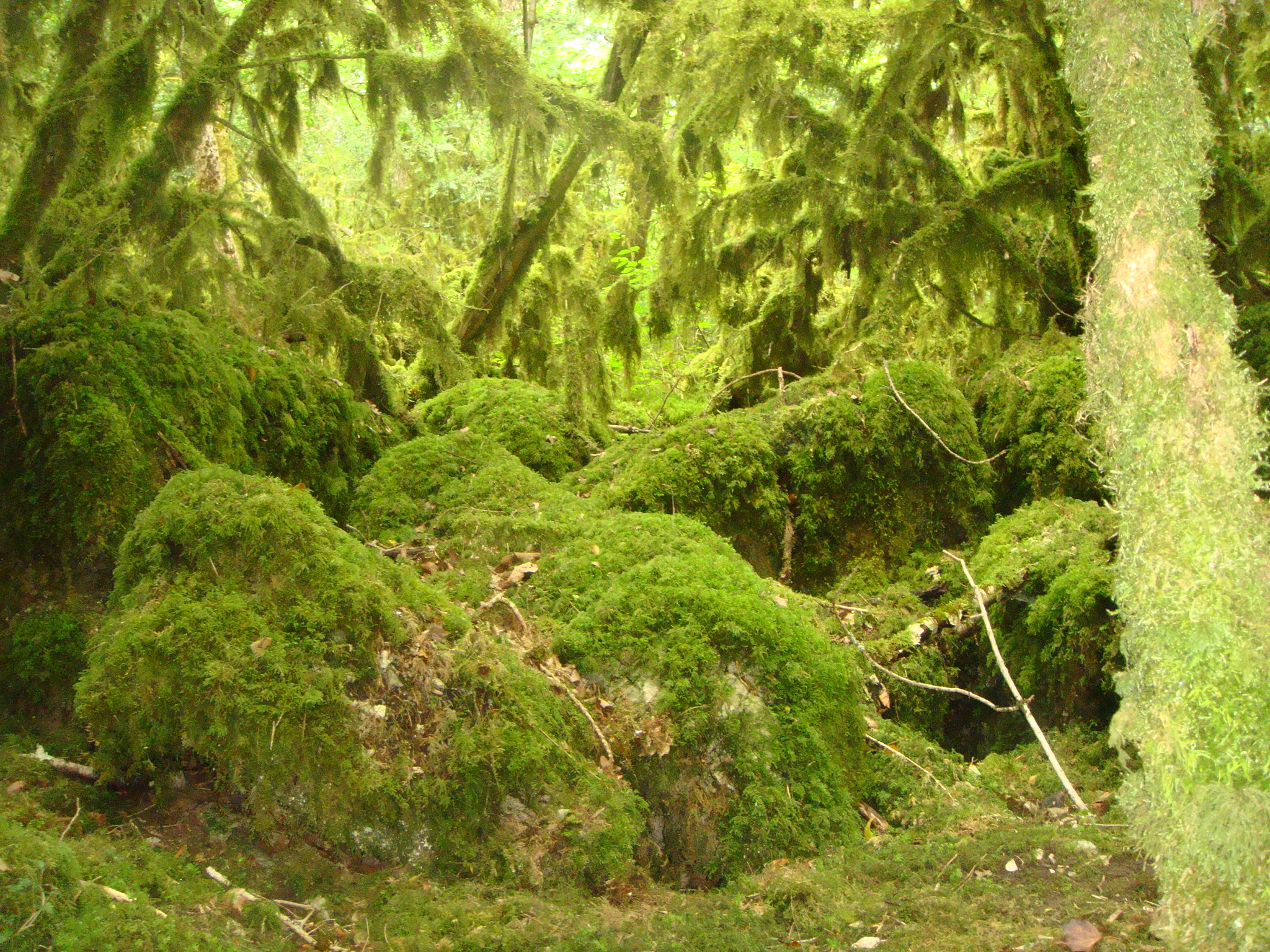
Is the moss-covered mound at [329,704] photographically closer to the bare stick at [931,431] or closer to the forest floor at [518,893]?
the forest floor at [518,893]

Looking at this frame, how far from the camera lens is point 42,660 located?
3.71 metres

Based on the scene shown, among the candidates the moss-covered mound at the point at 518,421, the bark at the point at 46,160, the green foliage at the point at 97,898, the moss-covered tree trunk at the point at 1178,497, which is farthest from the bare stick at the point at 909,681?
the bark at the point at 46,160

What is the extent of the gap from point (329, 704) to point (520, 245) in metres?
5.67

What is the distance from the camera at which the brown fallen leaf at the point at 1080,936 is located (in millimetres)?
2576

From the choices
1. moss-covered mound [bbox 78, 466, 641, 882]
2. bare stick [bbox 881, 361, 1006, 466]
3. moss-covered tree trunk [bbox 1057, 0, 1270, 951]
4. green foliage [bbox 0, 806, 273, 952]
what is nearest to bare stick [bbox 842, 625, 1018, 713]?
bare stick [bbox 881, 361, 1006, 466]

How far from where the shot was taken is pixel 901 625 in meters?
5.44

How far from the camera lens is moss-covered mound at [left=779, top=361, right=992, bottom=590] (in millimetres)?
6281

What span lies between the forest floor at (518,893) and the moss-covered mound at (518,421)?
12.7 ft

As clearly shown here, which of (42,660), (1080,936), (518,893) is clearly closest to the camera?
(1080,936)

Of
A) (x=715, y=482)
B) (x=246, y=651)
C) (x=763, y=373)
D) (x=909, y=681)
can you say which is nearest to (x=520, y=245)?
(x=763, y=373)

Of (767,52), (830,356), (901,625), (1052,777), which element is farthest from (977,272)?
(1052,777)

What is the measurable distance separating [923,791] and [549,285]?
578cm

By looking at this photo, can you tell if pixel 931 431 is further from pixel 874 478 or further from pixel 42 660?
pixel 42 660

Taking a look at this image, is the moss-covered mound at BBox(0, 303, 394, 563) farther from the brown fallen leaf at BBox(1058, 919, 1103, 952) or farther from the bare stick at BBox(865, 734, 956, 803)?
the brown fallen leaf at BBox(1058, 919, 1103, 952)
